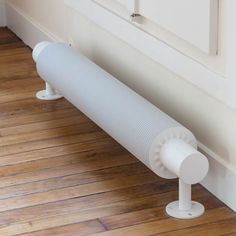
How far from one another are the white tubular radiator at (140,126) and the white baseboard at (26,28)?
28.6 inches

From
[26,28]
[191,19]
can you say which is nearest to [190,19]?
[191,19]

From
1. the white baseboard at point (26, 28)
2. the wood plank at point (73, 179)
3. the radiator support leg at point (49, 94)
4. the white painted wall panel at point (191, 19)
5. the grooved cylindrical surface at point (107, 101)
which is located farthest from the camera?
the white baseboard at point (26, 28)

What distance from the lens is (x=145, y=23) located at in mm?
2377

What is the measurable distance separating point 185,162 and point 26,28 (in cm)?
184

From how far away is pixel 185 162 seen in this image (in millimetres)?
1987

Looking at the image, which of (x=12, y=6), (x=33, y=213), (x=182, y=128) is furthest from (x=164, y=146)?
(x=12, y=6)

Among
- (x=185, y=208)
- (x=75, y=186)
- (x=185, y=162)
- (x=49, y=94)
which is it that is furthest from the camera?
(x=49, y=94)

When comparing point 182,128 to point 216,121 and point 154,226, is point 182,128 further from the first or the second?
point 154,226

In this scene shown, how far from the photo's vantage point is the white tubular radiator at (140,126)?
2016 millimetres

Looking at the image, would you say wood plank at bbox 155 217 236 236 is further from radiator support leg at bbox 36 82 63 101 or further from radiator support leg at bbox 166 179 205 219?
radiator support leg at bbox 36 82 63 101

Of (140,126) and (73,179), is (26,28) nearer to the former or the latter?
(73,179)

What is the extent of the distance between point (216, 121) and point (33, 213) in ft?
1.92

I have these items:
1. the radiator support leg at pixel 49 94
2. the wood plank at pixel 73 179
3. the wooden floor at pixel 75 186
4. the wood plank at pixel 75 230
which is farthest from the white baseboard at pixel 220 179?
the radiator support leg at pixel 49 94

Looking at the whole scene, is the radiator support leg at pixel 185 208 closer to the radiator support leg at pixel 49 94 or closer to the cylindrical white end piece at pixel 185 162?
the cylindrical white end piece at pixel 185 162
